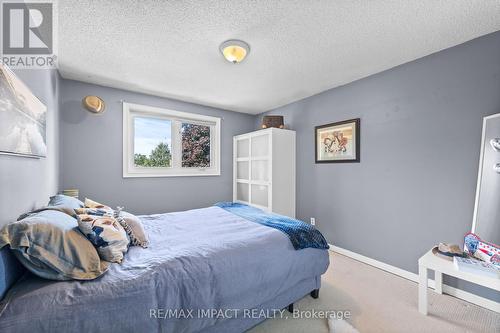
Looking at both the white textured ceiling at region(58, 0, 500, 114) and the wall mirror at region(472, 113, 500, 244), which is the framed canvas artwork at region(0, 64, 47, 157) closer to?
the white textured ceiling at region(58, 0, 500, 114)

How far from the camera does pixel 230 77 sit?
278 cm

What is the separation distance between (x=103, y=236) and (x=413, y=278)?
9.72 ft

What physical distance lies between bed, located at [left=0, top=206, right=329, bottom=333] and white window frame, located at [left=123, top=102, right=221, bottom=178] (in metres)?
1.65

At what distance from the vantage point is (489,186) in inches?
70.8

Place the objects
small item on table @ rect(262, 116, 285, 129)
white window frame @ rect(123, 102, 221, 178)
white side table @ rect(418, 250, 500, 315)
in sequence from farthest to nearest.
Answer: small item on table @ rect(262, 116, 285, 129) < white window frame @ rect(123, 102, 221, 178) < white side table @ rect(418, 250, 500, 315)

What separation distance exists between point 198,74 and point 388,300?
10.4ft

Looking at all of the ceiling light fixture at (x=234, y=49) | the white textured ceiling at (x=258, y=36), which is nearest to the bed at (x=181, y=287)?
the ceiling light fixture at (x=234, y=49)

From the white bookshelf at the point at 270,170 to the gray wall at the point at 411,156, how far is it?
58cm

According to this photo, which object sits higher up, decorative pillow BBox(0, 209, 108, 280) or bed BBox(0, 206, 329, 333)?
decorative pillow BBox(0, 209, 108, 280)

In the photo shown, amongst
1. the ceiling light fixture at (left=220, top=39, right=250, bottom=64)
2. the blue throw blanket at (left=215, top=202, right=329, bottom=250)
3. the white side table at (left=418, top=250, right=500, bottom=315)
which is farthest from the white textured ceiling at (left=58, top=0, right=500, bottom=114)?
the white side table at (left=418, top=250, right=500, bottom=315)

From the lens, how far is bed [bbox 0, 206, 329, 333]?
3.19 ft

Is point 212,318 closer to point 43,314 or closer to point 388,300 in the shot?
point 43,314

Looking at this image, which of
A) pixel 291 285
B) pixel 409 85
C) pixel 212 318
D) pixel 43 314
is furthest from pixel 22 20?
pixel 409 85

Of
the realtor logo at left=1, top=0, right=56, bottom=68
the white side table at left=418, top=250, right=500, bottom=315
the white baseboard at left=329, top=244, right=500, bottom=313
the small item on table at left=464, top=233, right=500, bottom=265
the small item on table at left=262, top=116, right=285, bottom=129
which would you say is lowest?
the white baseboard at left=329, top=244, right=500, bottom=313
